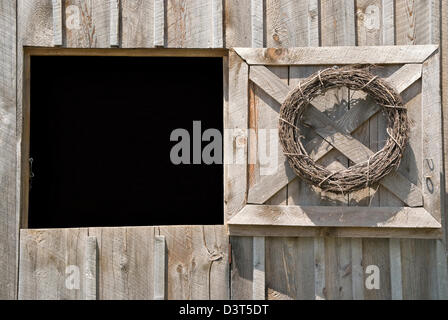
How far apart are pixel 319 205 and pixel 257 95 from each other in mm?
858

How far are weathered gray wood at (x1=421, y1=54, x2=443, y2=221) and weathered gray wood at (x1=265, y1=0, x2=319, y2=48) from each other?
0.85 m

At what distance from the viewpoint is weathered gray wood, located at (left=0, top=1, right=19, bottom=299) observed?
353cm

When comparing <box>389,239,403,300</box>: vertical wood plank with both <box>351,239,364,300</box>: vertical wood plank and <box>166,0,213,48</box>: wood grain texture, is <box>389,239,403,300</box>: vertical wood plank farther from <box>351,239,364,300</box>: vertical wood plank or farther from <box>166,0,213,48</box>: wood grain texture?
<box>166,0,213,48</box>: wood grain texture

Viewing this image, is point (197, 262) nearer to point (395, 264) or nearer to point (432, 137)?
point (395, 264)

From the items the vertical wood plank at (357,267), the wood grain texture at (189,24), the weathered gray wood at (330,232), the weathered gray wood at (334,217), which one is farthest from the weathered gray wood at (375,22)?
the vertical wood plank at (357,267)

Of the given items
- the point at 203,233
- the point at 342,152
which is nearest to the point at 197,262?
the point at 203,233

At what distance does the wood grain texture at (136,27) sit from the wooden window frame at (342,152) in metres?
0.61

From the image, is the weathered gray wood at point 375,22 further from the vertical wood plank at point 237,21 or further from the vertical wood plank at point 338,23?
the vertical wood plank at point 237,21

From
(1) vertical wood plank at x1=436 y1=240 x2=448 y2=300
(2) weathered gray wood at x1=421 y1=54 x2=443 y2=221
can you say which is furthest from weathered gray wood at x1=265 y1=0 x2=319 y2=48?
(1) vertical wood plank at x1=436 y1=240 x2=448 y2=300

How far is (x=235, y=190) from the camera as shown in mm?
3498

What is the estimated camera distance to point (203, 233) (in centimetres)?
360

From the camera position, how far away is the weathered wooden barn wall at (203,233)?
354 centimetres

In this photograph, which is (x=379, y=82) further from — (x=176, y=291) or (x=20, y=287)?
(x=20, y=287)

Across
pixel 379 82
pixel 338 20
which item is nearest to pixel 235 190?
pixel 379 82
